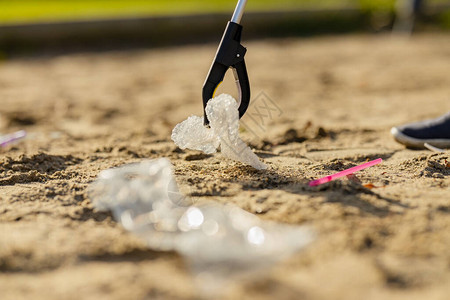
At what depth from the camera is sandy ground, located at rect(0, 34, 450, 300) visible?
1173 millimetres

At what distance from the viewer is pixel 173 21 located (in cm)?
559

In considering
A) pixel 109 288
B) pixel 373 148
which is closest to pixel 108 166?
pixel 109 288

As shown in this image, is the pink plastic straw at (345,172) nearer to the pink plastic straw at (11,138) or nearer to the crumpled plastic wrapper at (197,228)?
the crumpled plastic wrapper at (197,228)

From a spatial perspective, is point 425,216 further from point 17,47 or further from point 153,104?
point 17,47

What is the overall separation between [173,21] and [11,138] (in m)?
3.53

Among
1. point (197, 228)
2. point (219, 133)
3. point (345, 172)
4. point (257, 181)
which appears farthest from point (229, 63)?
point (197, 228)

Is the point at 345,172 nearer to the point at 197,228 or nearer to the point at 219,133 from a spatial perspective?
the point at 219,133

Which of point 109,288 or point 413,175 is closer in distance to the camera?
point 109,288

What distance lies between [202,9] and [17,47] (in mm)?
2278

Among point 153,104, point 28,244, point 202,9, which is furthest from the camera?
point 202,9

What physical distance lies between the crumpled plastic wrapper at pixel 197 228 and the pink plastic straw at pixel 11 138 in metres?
0.83

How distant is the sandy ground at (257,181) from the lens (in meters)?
1.17

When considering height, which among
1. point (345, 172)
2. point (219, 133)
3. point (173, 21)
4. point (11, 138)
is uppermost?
point (173, 21)

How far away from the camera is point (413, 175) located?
1.78m
